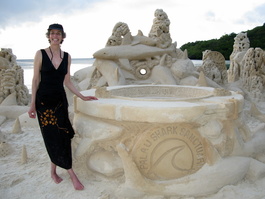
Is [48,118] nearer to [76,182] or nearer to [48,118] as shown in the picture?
[48,118]

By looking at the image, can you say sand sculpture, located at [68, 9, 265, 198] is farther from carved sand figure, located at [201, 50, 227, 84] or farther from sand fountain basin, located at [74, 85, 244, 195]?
carved sand figure, located at [201, 50, 227, 84]

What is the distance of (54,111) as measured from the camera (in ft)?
7.38

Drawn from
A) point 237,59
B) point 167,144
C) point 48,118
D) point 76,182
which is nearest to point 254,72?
point 237,59

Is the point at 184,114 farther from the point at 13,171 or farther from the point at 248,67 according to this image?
the point at 248,67

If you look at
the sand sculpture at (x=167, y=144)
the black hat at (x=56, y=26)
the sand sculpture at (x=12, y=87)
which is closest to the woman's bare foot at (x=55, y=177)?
the sand sculpture at (x=167, y=144)

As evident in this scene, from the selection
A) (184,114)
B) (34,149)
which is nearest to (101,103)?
(184,114)

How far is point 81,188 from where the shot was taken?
232 cm

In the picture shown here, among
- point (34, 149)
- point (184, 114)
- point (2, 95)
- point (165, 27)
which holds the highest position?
point (165, 27)

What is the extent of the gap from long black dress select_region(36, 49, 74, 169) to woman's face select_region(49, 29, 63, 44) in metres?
0.12

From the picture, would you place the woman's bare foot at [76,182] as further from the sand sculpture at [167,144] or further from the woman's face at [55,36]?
the woman's face at [55,36]

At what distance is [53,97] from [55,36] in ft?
1.76

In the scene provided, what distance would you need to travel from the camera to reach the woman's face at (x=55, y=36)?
2.18 meters

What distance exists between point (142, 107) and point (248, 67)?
5985 mm

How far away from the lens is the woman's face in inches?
85.7
